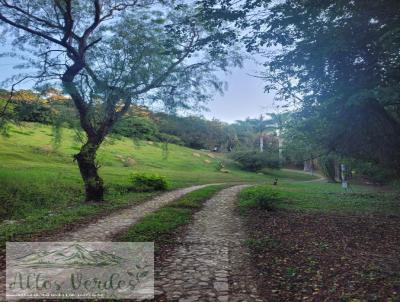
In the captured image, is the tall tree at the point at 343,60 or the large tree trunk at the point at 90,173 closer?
the tall tree at the point at 343,60

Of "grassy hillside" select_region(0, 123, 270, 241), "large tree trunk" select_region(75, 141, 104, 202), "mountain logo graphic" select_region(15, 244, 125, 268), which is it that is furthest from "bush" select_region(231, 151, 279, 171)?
"mountain logo graphic" select_region(15, 244, 125, 268)

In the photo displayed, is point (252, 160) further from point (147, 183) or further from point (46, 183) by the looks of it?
point (46, 183)

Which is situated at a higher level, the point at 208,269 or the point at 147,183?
the point at 147,183

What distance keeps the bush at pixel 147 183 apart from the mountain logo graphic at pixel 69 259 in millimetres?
13561

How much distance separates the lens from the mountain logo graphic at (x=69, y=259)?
601 cm

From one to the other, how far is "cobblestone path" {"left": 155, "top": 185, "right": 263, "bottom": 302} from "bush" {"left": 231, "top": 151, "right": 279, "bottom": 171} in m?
40.7

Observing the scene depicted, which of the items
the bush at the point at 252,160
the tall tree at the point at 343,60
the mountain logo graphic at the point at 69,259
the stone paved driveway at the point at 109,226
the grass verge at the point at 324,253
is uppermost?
the tall tree at the point at 343,60

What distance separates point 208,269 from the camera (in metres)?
6.07

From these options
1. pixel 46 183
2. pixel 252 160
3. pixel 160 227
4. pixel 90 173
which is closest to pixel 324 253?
pixel 160 227

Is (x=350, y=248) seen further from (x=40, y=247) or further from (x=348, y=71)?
(x=40, y=247)

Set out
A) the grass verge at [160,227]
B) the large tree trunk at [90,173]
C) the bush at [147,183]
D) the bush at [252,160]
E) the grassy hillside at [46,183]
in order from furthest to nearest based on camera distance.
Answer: the bush at [252,160] → the bush at [147,183] → the large tree trunk at [90,173] → the grassy hillside at [46,183] → the grass verge at [160,227]

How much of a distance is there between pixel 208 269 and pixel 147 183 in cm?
1536

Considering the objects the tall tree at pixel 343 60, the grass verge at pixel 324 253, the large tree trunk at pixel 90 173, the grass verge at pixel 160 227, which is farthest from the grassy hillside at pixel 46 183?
the tall tree at pixel 343 60

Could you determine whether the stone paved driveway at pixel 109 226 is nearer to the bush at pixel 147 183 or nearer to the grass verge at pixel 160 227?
the grass verge at pixel 160 227
